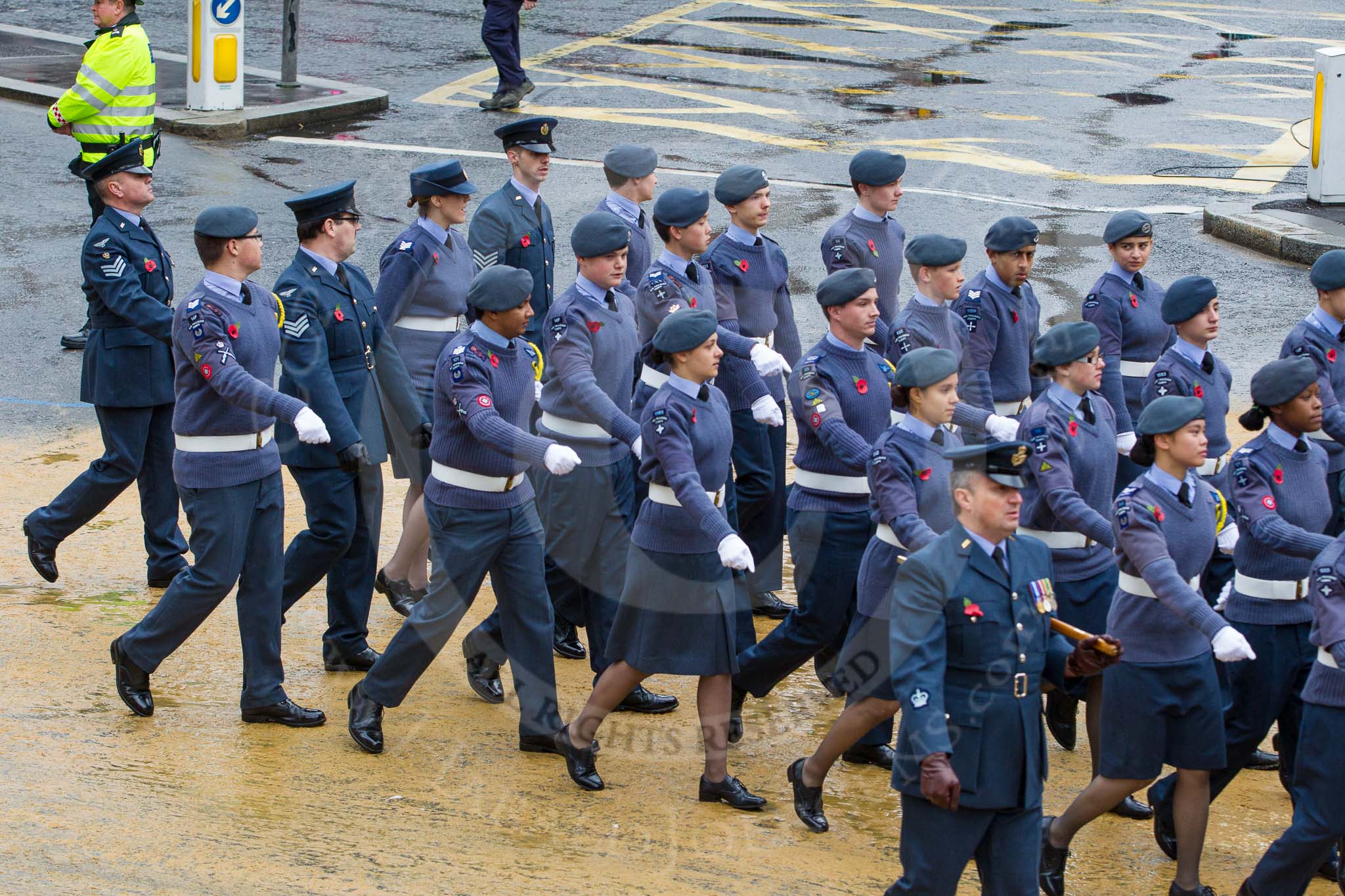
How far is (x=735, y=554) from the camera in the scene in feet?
18.7

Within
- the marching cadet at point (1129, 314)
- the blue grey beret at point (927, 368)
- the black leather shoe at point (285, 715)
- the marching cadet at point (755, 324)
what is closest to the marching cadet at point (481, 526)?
the black leather shoe at point (285, 715)

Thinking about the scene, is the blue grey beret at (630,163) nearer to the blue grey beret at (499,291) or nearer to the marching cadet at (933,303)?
the marching cadet at (933,303)

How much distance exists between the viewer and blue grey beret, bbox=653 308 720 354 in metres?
6.05

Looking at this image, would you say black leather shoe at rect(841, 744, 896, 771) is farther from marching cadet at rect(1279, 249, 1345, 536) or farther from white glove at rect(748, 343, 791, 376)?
marching cadet at rect(1279, 249, 1345, 536)

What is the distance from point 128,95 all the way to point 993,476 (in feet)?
26.3

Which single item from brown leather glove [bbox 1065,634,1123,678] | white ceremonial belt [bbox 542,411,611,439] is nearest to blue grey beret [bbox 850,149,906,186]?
white ceremonial belt [bbox 542,411,611,439]

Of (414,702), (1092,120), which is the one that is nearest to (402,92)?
(1092,120)

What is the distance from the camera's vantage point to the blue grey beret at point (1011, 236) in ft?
24.7

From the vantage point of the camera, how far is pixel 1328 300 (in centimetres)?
731

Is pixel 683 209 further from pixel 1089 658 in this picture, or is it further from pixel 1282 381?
pixel 1089 658

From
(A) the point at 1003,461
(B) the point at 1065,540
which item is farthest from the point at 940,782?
(B) the point at 1065,540

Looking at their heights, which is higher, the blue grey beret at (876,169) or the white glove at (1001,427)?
the blue grey beret at (876,169)

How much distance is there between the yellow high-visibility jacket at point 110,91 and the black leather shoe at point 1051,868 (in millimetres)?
7927

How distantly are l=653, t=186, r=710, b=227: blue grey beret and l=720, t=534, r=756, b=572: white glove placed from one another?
A: 207 centimetres
